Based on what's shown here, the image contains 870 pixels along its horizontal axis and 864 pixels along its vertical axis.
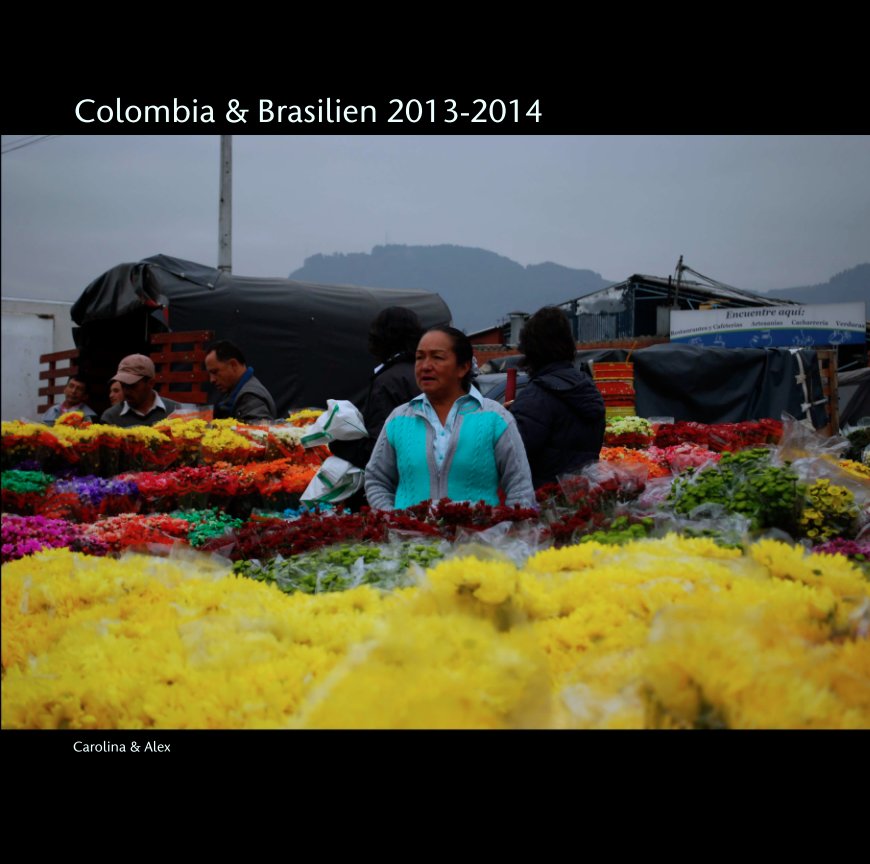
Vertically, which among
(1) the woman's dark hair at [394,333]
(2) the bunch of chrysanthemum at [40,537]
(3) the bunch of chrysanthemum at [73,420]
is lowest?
(2) the bunch of chrysanthemum at [40,537]

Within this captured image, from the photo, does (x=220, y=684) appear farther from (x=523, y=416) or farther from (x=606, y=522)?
(x=523, y=416)

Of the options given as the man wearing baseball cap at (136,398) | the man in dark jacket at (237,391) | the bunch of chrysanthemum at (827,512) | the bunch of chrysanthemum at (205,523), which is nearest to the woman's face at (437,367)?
the bunch of chrysanthemum at (205,523)

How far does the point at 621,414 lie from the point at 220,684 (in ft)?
28.0

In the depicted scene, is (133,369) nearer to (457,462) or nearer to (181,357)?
(181,357)

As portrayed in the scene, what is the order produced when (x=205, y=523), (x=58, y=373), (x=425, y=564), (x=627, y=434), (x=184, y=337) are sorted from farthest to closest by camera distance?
(x=58, y=373) < (x=184, y=337) < (x=627, y=434) < (x=205, y=523) < (x=425, y=564)

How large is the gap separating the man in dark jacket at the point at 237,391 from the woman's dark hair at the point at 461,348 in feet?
11.0

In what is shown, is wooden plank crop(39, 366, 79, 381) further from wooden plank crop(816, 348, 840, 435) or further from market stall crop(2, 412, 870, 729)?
wooden plank crop(816, 348, 840, 435)

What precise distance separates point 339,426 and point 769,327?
9.40 m

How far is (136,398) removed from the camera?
242 inches

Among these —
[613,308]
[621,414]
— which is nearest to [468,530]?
[621,414]

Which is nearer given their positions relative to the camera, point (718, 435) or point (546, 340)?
point (546, 340)

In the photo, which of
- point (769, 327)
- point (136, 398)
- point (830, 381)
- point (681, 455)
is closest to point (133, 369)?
point (136, 398)

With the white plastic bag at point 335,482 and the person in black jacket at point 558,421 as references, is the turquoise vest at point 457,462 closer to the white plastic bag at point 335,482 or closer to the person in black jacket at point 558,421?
the person in black jacket at point 558,421

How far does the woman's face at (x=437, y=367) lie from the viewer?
134 inches
